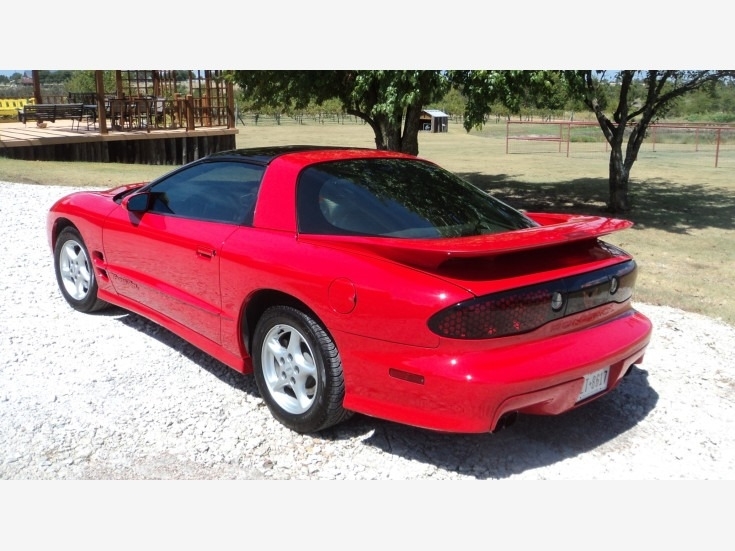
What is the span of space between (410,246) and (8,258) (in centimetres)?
568

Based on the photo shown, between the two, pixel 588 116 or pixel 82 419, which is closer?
pixel 82 419

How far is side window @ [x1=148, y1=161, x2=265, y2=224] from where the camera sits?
163 inches

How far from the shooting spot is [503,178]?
19672mm

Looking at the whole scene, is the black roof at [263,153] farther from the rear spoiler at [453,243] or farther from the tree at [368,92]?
the tree at [368,92]

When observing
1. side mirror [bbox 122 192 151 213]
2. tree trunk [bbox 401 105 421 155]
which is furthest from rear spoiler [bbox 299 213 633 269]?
tree trunk [bbox 401 105 421 155]

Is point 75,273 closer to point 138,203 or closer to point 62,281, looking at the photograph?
point 62,281

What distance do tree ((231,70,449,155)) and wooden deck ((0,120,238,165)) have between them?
24.7 ft

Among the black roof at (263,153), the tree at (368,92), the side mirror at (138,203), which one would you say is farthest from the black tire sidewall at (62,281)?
the tree at (368,92)

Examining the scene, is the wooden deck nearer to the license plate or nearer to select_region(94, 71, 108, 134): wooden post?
select_region(94, 71, 108, 134): wooden post

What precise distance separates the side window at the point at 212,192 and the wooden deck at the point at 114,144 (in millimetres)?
15524

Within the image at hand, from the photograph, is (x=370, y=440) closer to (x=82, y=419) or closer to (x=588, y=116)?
(x=82, y=419)

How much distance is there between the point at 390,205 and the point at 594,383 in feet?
Result: 4.63

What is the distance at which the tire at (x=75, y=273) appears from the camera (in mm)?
5527

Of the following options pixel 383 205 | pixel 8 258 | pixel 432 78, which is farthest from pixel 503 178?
pixel 383 205
